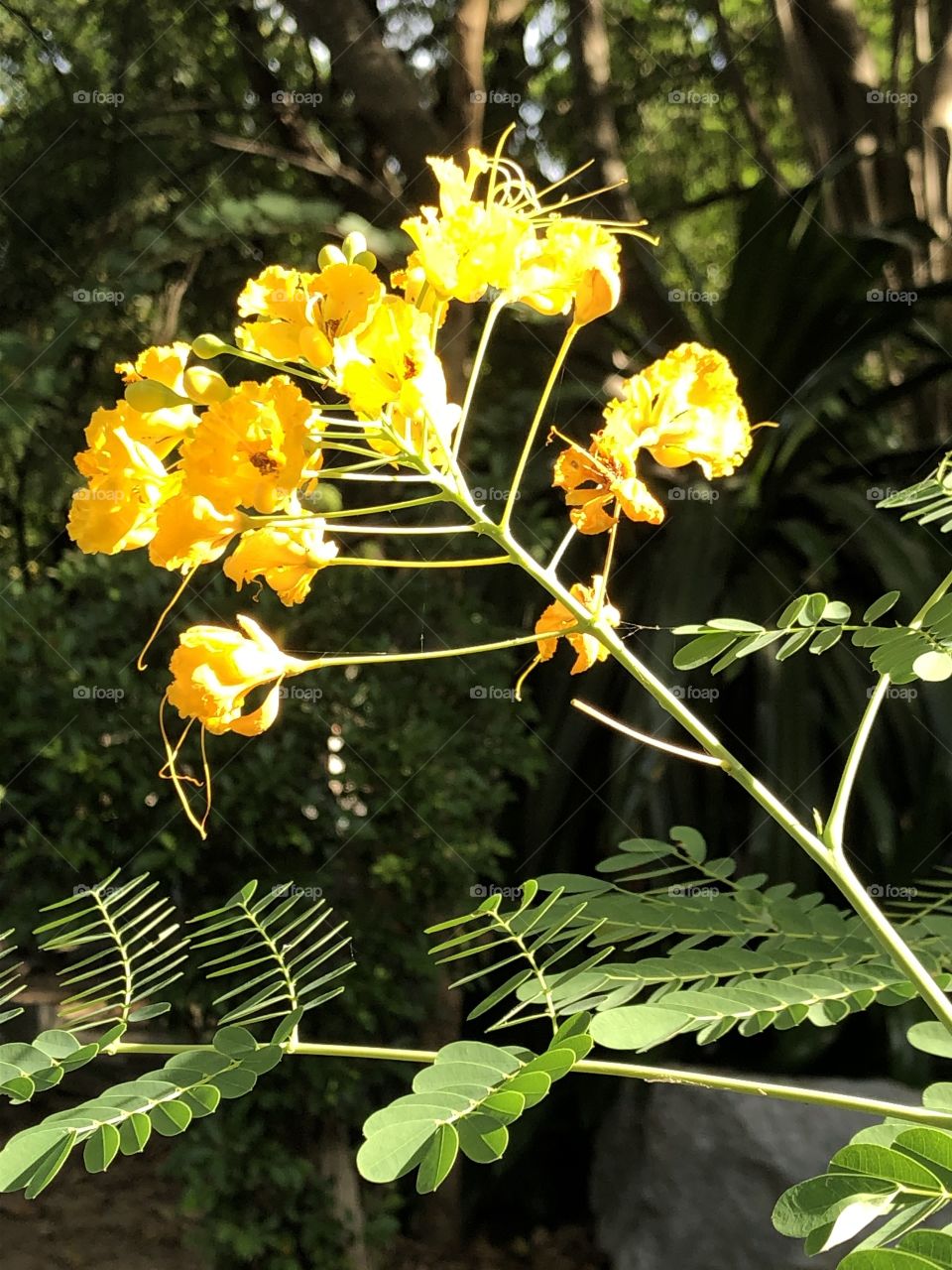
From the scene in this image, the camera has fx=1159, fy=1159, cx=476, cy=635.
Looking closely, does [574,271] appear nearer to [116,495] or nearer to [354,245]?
[354,245]

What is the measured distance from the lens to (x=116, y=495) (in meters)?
0.50

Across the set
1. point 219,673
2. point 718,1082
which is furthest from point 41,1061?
point 718,1082

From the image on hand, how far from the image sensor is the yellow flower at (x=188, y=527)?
461 millimetres

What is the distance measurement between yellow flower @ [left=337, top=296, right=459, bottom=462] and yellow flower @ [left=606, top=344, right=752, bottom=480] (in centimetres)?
13

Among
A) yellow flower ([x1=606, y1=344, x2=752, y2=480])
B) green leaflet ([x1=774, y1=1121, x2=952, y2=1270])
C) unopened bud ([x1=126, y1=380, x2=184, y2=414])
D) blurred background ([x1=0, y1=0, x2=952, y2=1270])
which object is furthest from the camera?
blurred background ([x1=0, y1=0, x2=952, y2=1270])

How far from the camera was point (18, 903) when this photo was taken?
1459mm

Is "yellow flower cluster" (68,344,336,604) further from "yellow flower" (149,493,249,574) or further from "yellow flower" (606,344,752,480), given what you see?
"yellow flower" (606,344,752,480)

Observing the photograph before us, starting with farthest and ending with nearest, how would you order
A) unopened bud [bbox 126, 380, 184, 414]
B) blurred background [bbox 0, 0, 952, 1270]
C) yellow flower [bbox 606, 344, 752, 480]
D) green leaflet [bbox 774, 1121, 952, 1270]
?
1. blurred background [bbox 0, 0, 952, 1270]
2. yellow flower [bbox 606, 344, 752, 480]
3. unopened bud [bbox 126, 380, 184, 414]
4. green leaflet [bbox 774, 1121, 952, 1270]

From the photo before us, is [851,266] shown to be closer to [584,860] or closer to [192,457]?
[584,860]

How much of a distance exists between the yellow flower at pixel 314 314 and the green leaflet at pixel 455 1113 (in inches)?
11.3

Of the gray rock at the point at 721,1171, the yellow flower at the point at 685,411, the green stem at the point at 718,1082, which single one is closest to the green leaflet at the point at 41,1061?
the green stem at the point at 718,1082

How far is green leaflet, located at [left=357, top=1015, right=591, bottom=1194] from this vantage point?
16.0 inches

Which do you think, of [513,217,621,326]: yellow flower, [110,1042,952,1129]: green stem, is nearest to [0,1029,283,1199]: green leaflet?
[110,1042,952,1129]: green stem

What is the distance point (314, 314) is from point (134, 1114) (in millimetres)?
326
